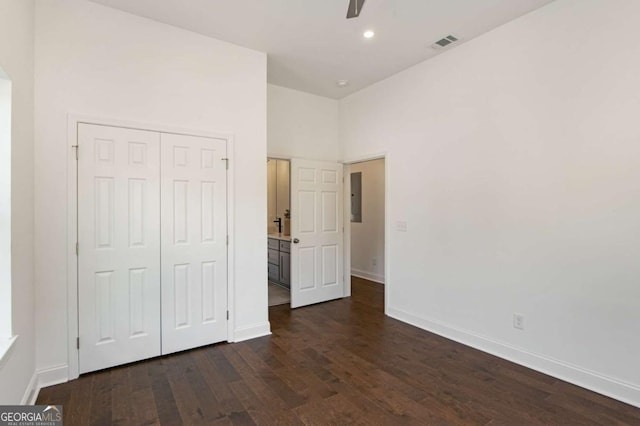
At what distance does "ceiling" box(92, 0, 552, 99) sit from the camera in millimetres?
2740

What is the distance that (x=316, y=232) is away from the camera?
15.7ft

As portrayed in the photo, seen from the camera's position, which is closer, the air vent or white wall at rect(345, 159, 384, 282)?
the air vent

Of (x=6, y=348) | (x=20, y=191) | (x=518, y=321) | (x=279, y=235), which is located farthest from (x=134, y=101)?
(x=518, y=321)

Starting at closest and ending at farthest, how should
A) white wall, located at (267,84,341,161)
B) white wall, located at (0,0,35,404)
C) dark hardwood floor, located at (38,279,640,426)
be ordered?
1. white wall, located at (0,0,35,404)
2. dark hardwood floor, located at (38,279,640,426)
3. white wall, located at (267,84,341,161)

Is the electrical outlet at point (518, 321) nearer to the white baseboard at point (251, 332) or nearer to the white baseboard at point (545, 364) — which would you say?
the white baseboard at point (545, 364)

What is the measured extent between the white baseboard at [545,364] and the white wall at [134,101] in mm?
2045

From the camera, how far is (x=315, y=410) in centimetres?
223

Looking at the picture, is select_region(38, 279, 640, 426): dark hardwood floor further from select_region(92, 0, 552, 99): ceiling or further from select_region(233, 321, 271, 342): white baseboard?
select_region(92, 0, 552, 99): ceiling

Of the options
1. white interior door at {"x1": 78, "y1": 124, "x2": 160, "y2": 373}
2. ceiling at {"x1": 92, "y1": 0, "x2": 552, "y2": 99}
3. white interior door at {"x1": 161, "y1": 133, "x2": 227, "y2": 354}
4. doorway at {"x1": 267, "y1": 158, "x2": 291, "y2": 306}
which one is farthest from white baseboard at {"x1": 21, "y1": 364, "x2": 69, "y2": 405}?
ceiling at {"x1": 92, "y1": 0, "x2": 552, "y2": 99}

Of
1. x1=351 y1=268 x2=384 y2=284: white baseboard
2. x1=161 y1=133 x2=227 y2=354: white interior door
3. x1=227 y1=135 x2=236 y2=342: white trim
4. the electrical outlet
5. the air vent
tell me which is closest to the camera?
the electrical outlet

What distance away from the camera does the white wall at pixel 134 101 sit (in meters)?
2.54

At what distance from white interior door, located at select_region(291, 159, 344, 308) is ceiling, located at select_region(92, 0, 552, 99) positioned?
1.53 meters

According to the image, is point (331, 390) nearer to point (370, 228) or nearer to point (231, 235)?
point (231, 235)

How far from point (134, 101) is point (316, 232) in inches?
111
